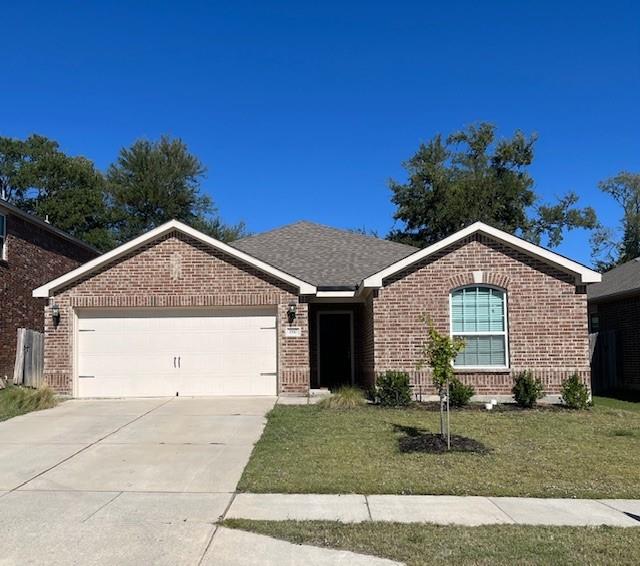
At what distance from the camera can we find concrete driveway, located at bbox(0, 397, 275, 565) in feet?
17.6

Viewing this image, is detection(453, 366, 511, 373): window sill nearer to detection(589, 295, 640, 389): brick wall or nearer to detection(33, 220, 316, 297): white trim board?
detection(33, 220, 316, 297): white trim board

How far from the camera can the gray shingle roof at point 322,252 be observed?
17.7 m

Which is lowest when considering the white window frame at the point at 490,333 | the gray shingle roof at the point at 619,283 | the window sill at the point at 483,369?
the window sill at the point at 483,369

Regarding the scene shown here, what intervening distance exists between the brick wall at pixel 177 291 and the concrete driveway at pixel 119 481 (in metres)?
2.22

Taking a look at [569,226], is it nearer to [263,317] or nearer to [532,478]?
[263,317]

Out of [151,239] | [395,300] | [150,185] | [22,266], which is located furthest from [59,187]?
[395,300]

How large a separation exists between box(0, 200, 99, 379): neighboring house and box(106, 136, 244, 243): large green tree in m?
18.2

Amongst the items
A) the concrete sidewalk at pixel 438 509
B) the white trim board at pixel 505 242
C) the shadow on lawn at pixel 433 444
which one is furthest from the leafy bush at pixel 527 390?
the concrete sidewalk at pixel 438 509

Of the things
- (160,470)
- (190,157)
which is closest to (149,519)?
(160,470)

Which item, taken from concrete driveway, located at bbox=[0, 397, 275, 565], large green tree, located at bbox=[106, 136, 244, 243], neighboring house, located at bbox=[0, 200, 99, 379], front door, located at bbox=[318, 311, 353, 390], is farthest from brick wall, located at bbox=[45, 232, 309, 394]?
large green tree, located at bbox=[106, 136, 244, 243]

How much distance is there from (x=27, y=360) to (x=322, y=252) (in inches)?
358

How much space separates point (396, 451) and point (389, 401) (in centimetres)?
469

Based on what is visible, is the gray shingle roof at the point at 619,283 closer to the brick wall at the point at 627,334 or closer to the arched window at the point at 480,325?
the brick wall at the point at 627,334

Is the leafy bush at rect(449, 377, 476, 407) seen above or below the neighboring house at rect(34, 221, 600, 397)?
below
